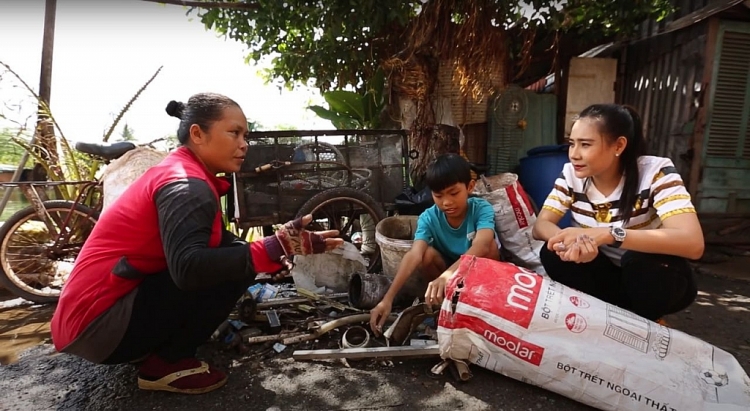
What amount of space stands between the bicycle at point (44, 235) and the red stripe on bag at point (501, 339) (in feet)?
9.96

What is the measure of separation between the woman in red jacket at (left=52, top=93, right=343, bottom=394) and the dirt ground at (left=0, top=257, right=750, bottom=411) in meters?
0.13

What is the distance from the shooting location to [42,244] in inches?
123

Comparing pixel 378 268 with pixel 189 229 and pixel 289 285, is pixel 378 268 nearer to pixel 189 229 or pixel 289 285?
pixel 289 285

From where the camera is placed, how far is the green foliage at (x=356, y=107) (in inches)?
195

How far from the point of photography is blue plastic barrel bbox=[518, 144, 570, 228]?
3785 millimetres

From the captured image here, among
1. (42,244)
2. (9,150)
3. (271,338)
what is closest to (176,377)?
(271,338)

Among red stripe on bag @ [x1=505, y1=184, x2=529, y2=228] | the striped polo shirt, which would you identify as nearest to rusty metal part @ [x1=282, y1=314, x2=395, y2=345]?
the striped polo shirt

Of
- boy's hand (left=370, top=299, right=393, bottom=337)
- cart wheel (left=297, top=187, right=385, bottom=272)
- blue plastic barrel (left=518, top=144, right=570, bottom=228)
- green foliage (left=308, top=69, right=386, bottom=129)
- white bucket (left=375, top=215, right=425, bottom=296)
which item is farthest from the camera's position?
green foliage (left=308, top=69, right=386, bottom=129)

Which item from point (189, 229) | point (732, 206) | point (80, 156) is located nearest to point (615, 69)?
point (732, 206)

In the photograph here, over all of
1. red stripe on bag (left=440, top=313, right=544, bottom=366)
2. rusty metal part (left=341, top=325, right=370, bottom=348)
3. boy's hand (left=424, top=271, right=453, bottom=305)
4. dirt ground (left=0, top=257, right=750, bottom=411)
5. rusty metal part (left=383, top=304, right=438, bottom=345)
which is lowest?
dirt ground (left=0, top=257, right=750, bottom=411)

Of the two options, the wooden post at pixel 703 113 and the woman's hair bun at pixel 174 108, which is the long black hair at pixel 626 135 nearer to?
the woman's hair bun at pixel 174 108

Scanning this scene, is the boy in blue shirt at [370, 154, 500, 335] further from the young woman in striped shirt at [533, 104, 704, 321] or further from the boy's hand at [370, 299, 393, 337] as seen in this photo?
the young woman in striped shirt at [533, 104, 704, 321]

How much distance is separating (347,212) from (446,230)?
1.28 metres

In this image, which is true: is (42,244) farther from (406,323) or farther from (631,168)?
(631,168)
